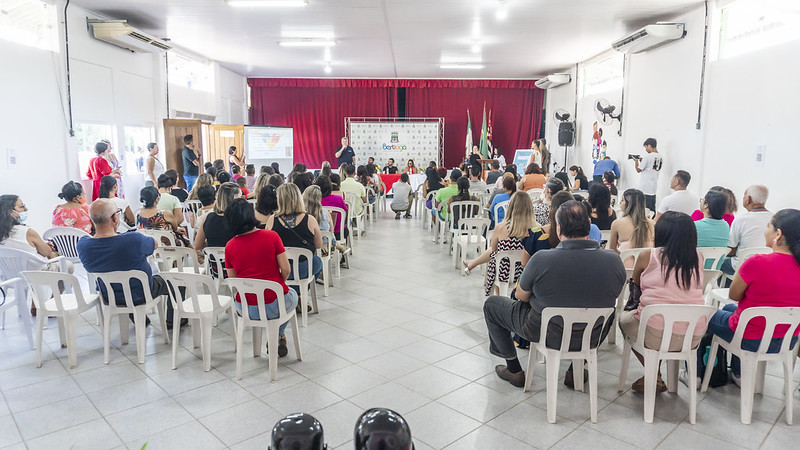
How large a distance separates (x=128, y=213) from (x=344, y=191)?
3130 mm

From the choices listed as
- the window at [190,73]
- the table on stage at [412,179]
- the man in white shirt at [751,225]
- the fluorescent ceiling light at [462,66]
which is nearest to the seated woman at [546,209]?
the man in white shirt at [751,225]

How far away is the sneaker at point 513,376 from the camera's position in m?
3.10

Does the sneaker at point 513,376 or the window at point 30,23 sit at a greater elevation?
the window at point 30,23

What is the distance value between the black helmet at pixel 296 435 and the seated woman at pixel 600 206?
4.04 meters

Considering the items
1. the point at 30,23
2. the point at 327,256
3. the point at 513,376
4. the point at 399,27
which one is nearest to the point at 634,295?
the point at 513,376

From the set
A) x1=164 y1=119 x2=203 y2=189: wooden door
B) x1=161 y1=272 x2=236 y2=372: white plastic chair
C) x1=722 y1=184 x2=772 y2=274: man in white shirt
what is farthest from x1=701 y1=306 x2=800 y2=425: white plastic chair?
x1=164 y1=119 x2=203 y2=189: wooden door

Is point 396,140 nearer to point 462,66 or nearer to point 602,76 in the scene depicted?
point 462,66

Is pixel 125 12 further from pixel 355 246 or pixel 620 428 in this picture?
pixel 620 428

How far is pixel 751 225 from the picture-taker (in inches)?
149

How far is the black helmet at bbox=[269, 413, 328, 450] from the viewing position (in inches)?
24.2

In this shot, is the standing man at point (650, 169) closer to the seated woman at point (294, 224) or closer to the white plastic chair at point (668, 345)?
the white plastic chair at point (668, 345)

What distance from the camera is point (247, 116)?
14.6 meters

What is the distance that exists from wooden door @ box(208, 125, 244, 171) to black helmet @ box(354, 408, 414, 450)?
11.4 m

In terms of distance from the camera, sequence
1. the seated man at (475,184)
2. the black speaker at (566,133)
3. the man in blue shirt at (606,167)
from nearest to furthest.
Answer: the seated man at (475,184)
the man in blue shirt at (606,167)
the black speaker at (566,133)
